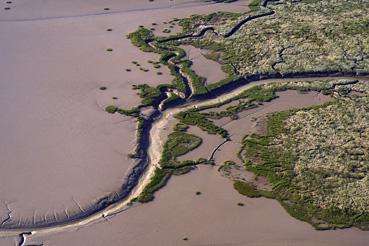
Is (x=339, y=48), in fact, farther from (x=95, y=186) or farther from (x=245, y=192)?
(x=95, y=186)

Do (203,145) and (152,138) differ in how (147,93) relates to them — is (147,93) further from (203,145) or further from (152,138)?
(203,145)

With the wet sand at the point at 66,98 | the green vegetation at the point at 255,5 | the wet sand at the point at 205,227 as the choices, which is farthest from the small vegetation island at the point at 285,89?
the wet sand at the point at 66,98

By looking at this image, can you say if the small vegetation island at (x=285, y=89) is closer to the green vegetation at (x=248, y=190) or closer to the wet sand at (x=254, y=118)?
the green vegetation at (x=248, y=190)

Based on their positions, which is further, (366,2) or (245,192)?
(366,2)

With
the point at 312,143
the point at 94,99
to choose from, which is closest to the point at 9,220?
the point at 94,99

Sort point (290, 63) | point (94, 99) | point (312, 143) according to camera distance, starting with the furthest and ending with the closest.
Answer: point (290, 63) < point (94, 99) < point (312, 143)

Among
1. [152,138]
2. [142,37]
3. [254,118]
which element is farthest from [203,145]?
[142,37]
